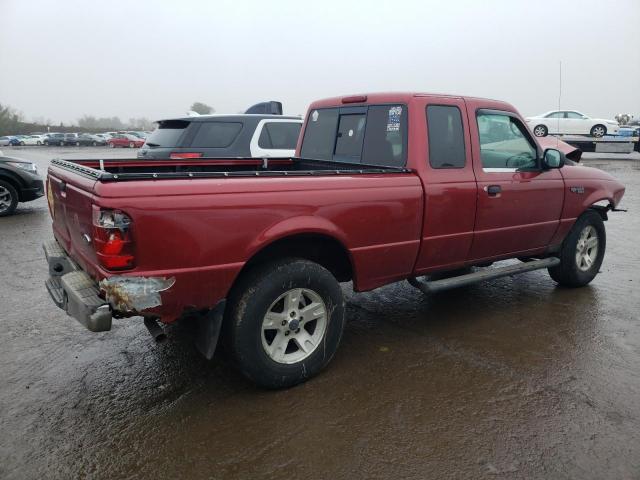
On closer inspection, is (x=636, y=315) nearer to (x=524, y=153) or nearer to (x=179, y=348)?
(x=524, y=153)

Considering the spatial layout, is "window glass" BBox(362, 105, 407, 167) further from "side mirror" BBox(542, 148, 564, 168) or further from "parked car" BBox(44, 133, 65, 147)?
"parked car" BBox(44, 133, 65, 147)

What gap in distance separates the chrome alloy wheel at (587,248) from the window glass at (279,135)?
4.51 m

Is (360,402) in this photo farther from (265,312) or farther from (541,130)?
(541,130)

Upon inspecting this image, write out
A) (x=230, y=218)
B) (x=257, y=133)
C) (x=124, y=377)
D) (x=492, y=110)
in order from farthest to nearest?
1. (x=257, y=133)
2. (x=492, y=110)
3. (x=124, y=377)
4. (x=230, y=218)

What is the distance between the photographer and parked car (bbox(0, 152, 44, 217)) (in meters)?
9.57

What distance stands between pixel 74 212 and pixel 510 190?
3.38 meters

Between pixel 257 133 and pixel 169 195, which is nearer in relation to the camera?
pixel 169 195

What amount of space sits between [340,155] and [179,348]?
2140 millimetres

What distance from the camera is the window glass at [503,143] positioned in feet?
14.3

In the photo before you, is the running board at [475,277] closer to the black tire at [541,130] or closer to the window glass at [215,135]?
the window glass at [215,135]

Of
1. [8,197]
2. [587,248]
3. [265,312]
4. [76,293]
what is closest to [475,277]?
[587,248]

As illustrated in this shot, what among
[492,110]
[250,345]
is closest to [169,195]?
[250,345]

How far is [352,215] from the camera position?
3477 millimetres

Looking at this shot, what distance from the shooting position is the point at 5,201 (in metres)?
9.68
